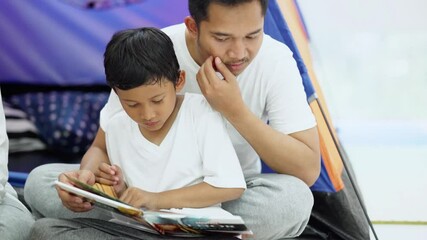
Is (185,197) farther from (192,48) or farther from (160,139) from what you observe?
(192,48)

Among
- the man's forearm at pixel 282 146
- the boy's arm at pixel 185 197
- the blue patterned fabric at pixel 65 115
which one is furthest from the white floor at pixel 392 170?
the blue patterned fabric at pixel 65 115

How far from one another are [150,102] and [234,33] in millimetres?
176

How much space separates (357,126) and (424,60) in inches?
15.5

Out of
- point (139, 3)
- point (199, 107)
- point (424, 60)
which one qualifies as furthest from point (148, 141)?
point (424, 60)

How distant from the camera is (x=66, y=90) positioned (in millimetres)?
2010

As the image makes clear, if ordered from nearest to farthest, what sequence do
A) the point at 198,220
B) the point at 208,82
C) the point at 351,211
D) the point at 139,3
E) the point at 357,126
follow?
the point at 198,220
the point at 208,82
the point at 351,211
the point at 139,3
the point at 357,126

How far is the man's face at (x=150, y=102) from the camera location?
136cm

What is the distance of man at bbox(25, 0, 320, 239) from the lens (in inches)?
54.2

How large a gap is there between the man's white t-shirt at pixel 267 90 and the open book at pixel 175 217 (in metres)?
0.20

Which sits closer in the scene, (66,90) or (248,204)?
(248,204)

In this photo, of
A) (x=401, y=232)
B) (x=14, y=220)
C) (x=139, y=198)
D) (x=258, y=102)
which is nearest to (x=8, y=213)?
(x=14, y=220)

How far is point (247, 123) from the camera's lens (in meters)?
1.40

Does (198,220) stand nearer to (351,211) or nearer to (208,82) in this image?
(208,82)

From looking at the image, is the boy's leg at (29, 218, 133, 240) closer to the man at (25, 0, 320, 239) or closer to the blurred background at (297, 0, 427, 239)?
the man at (25, 0, 320, 239)
